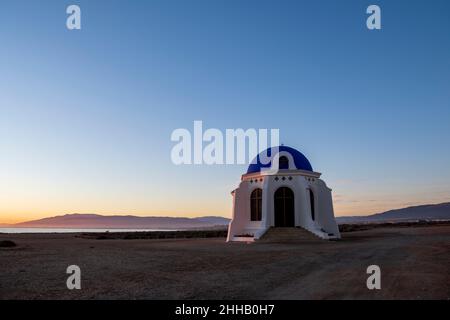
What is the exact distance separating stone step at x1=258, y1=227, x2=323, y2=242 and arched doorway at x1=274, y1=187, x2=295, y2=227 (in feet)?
3.79

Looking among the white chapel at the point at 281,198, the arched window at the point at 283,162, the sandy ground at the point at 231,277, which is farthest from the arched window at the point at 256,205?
the sandy ground at the point at 231,277

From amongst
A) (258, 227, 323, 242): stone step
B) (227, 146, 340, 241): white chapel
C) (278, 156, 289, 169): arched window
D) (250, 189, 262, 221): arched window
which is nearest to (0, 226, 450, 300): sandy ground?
(258, 227, 323, 242): stone step

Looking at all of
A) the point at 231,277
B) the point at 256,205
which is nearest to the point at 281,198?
the point at 256,205

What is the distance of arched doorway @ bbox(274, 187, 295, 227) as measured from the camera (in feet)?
95.9

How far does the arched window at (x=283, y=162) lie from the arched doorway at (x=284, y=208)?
5.87 feet

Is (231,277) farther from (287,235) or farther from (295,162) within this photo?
(295,162)

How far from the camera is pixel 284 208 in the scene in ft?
96.1

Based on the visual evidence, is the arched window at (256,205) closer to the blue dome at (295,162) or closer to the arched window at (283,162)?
the blue dome at (295,162)

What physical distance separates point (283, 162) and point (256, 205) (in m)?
4.14

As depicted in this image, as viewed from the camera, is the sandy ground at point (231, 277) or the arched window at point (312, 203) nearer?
the sandy ground at point (231, 277)

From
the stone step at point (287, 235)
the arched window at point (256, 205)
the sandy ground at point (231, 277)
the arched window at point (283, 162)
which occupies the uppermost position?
the arched window at point (283, 162)

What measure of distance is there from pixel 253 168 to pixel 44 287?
2299 cm

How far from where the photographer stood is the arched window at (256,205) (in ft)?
97.7
